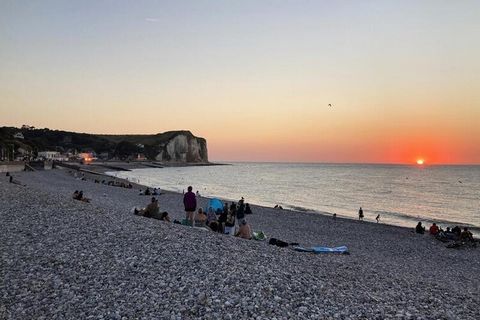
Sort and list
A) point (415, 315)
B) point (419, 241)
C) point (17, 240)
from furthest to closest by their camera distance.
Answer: point (419, 241), point (17, 240), point (415, 315)

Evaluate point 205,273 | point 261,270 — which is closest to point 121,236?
point 205,273

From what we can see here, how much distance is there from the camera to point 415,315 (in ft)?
27.5

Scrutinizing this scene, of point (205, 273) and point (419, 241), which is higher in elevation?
point (205, 273)

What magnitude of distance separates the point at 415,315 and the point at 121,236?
8.22m

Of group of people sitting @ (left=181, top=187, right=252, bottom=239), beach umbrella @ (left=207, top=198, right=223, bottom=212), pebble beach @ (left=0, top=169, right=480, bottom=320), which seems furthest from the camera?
beach umbrella @ (left=207, top=198, right=223, bottom=212)

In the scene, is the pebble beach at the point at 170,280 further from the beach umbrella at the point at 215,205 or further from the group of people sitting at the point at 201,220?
the beach umbrella at the point at 215,205

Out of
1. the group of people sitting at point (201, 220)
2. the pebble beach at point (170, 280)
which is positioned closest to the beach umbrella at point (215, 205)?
the group of people sitting at point (201, 220)

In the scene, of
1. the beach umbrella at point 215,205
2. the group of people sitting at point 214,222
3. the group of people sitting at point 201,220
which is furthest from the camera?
the beach umbrella at point 215,205

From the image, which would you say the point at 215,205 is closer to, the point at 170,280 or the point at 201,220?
the point at 201,220

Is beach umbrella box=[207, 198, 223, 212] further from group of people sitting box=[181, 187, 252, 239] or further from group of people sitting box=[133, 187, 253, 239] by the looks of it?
group of people sitting box=[133, 187, 253, 239]

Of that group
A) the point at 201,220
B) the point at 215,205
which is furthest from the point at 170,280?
the point at 215,205

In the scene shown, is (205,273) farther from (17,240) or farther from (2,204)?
(2,204)

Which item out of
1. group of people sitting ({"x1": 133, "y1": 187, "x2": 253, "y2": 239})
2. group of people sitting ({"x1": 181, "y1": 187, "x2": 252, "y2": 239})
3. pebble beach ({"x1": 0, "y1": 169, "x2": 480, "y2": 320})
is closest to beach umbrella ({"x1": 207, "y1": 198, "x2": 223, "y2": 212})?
group of people sitting ({"x1": 181, "y1": 187, "x2": 252, "y2": 239})

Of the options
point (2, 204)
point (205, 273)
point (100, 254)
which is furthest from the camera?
point (2, 204)
